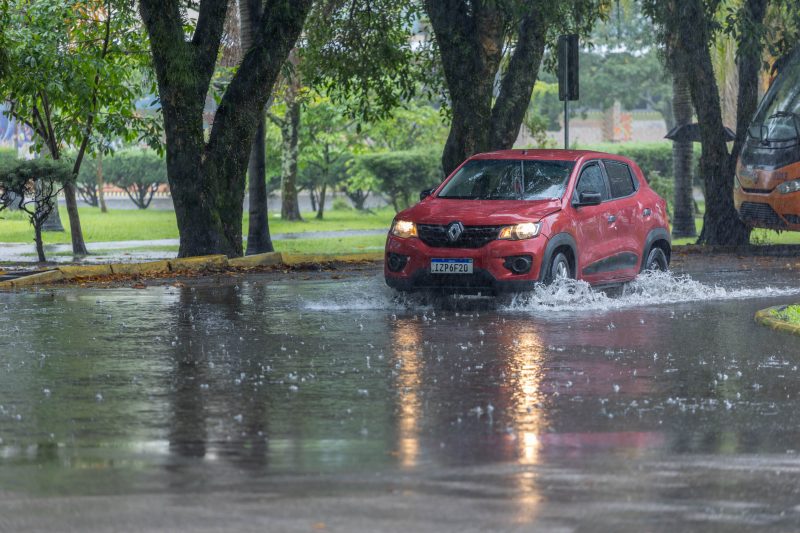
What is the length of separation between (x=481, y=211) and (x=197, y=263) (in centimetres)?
576

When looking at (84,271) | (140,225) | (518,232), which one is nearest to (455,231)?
(518,232)

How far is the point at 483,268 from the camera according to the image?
14.6 meters

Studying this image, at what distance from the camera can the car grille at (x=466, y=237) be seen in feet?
48.3

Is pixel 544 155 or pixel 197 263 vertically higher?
pixel 544 155

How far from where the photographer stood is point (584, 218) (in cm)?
1560

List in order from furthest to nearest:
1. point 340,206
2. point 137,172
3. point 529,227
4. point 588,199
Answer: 1. point 137,172
2. point 340,206
3. point 588,199
4. point 529,227

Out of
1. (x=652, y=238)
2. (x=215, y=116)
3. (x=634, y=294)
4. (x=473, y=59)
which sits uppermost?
(x=473, y=59)

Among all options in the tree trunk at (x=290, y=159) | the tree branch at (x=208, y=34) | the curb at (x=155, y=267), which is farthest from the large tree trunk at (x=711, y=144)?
the tree trunk at (x=290, y=159)

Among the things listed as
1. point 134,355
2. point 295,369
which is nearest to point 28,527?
point 295,369

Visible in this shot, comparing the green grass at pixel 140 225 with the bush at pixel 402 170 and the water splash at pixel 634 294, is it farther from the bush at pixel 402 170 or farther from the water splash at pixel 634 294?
the water splash at pixel 634 294

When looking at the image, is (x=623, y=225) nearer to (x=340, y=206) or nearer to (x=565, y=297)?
(x=565, y=297)

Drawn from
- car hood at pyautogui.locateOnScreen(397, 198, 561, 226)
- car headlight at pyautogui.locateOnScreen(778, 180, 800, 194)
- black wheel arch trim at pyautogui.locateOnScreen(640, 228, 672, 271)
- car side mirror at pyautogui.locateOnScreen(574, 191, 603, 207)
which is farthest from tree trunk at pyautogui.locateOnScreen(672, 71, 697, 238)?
car hood at pyautogui.locateOnScreen(397, 198, 561, 226)

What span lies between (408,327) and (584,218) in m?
3.27

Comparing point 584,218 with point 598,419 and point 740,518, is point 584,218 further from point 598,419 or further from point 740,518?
point 740,518
